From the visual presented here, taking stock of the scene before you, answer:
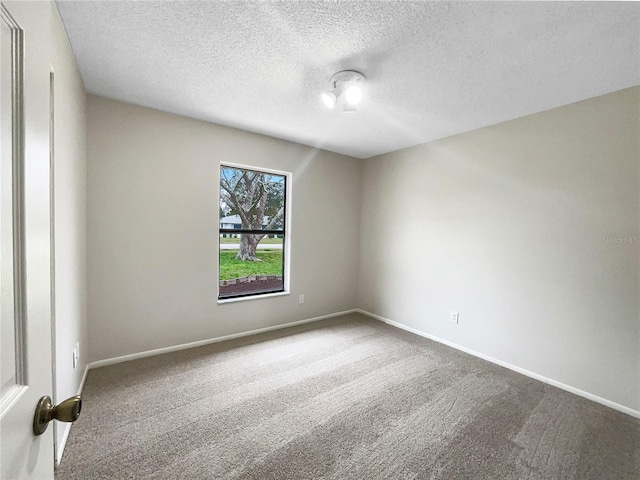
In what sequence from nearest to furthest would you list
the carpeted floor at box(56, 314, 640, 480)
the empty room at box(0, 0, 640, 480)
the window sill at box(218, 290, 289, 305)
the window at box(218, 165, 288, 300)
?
the empty room at box(0, 0, 640, 480)
the carpeted floor at box(56, 314, 640, 480)
the window sill at box(218, 290, 289, 305)
the window at box(218, 165, 288, 300)

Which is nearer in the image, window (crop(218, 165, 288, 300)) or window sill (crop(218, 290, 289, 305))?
window sill (crop(218, 290, 289, 305))

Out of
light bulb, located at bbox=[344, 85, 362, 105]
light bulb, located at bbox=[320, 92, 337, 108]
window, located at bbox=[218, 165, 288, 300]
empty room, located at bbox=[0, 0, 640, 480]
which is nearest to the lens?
empty room, located at bbox=[0, 0, 640, 480]

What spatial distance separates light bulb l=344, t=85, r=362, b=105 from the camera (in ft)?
6.88

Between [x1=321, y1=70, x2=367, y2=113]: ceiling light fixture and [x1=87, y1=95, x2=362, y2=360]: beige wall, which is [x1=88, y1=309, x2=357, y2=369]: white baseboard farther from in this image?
[x1=321, y1=70, x2=367, y2=113]: ceiling light fixture

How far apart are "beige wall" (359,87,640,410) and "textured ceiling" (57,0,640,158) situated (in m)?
0.36

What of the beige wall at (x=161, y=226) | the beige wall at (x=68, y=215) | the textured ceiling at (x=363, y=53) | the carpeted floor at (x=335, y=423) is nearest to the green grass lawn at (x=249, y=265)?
the beige wall at (x=161, y=226)

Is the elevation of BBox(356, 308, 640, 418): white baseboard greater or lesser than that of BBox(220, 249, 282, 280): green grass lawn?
lesser

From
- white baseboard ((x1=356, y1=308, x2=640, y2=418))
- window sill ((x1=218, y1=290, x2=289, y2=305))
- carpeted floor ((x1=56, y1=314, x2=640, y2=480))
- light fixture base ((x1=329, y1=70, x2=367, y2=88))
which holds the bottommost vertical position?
carpeted floor ((x1=56, y1=314, x2=640, y2=480))

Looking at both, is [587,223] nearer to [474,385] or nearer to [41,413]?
[474,385]

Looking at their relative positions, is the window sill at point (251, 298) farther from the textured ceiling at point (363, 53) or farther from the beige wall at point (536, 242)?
the textured ceiling at point (363, 53)

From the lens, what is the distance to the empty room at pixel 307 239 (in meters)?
1.47

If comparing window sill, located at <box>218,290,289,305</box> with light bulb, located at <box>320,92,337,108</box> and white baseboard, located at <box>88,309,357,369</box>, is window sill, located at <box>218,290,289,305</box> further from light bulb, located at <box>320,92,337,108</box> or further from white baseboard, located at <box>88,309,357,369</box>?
light bulb, located at <box>320,92,337,108</box>

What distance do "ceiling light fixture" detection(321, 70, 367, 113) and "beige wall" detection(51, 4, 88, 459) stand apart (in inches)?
64.3

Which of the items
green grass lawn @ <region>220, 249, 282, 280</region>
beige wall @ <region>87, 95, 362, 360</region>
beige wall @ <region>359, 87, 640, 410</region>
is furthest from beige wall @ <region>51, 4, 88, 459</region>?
beige wall @ <region>359, 87, 640, 410</region>
